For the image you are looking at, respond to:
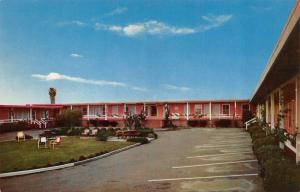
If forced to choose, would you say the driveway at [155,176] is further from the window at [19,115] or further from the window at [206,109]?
the window at [206,109]

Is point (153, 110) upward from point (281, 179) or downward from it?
upward

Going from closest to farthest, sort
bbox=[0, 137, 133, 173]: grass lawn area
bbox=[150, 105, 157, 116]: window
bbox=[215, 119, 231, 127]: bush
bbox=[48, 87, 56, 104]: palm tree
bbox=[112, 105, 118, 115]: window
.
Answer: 1. bbox=[0, 137, 133, 173]: grass lawn area
2. bbox=[215, 119, 231, 127]: bush
3. bbox=[150, 105, 157, 116]: window
4. bbox=[112, 105, 118, 115]: window
5. bbox=[48, 87, 56, 104]: palm tree

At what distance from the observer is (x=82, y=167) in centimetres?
1559

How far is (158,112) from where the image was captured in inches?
1951

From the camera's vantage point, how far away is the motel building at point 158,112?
4509cm

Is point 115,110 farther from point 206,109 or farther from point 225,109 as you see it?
point 225,109

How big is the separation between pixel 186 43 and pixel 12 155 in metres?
9.71

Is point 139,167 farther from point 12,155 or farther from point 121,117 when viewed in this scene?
point 121,117

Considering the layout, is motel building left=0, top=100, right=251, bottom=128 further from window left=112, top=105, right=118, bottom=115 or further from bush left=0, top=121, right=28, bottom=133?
bush left=0, top=121, right=28, bottom=133

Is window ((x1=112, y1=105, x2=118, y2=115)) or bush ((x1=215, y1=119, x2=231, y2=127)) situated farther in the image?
window ((x1=112, y1=105, x2=118, y2=115))

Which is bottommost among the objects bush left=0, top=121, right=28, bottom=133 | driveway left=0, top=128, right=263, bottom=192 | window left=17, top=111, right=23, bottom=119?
driveway left=0, top=128, right=263, bottom=192

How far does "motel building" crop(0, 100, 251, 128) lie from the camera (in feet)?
148

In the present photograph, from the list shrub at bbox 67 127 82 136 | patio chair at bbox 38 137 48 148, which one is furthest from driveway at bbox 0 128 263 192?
shrub at bbox 67 127 82 136

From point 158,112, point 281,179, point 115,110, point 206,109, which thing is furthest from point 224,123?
point 281,179
